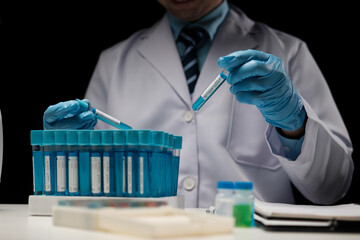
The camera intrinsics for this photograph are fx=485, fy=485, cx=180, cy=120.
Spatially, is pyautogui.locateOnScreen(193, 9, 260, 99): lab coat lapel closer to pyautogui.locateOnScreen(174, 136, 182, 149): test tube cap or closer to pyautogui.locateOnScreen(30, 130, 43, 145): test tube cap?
pyautogui.locateOnScreen(174, 136, 182, 149): test tube cap

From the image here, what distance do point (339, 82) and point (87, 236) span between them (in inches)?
67.3

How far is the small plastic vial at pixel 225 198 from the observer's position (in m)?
1.02

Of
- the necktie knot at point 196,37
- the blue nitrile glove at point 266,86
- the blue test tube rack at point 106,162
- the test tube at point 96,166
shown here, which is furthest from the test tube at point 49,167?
the necktie knot at point 196,37

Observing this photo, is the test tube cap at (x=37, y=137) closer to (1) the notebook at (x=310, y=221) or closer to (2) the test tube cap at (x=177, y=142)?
(2) the test tube cap at (x=177, y=142)

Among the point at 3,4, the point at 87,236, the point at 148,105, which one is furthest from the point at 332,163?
the point at 3,4

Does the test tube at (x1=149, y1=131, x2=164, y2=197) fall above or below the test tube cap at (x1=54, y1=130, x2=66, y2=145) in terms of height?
below

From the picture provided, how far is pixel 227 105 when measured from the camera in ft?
6.41

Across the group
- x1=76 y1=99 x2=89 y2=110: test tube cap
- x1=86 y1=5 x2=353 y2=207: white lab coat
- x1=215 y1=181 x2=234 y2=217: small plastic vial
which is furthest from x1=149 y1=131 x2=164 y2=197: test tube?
x1=86 y1=5 x2=353 y2=207: white lab coat

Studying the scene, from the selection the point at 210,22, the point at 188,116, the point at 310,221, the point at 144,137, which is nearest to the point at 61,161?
the point at 144,137

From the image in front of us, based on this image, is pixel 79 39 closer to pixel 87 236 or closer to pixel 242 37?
pixel 242 37

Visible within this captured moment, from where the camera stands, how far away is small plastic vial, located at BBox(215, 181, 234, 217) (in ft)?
3.33

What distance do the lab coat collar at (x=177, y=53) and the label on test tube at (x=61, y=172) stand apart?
77 centimetres

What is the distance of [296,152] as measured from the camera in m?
1.79

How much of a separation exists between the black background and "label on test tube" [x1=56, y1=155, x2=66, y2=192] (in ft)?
3.67
